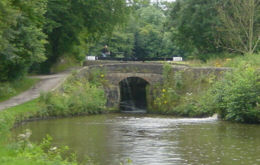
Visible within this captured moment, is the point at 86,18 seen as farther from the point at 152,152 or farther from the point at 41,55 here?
the point at 152,152

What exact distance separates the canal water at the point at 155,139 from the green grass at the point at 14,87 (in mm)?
3804

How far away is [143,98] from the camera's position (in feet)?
151

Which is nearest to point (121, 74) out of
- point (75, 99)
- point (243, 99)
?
point (75, 99)

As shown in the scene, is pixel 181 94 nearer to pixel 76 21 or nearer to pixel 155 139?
pixel 76 21

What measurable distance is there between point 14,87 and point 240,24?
60.8 feet

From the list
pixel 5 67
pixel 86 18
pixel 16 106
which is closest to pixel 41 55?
pixel 5 67

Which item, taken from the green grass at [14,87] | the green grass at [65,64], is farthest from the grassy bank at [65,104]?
the green grass at [65,64]

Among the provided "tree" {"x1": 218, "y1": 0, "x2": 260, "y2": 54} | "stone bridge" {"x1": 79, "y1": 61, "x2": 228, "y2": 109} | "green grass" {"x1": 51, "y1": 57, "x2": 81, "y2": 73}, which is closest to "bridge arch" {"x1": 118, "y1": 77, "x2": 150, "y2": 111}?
"stone bridge" {"x1": 79, "y1": 61, "x2": 228, "y2": 109}

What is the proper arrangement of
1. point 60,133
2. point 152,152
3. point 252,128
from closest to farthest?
point 152,152 < point 60,133 < point 252,128

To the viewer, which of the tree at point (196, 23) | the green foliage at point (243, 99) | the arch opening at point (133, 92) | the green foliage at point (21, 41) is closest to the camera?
the green foliage at point (21, 41)

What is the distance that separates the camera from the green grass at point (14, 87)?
32.2 m

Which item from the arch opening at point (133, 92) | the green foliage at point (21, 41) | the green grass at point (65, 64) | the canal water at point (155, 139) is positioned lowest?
the canal water at point (155, 139)

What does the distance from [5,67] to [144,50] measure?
175 ft

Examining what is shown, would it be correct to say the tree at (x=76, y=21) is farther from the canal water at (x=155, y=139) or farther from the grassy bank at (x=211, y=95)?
the canal water at (x=155, y=139)
